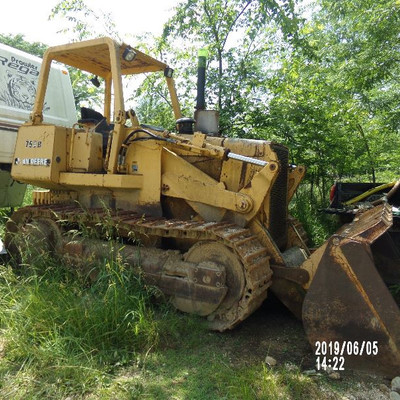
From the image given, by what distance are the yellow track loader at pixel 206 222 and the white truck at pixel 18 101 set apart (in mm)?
1471

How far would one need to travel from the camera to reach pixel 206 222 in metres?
3.63

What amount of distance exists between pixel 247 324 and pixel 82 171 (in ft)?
7.73

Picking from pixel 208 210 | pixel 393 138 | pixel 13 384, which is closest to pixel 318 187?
pixel 393 138

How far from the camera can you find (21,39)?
16406mm

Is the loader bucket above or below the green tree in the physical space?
below

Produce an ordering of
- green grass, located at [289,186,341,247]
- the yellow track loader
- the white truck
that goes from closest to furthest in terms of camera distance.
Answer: the yellow track loader
the white truck
green grass, located at [289,186,341,247]

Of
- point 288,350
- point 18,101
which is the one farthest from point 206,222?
point 18,101

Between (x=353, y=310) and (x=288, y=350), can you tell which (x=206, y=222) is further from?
(x=353, y=310)

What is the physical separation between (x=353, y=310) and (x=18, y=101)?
554 centimetres

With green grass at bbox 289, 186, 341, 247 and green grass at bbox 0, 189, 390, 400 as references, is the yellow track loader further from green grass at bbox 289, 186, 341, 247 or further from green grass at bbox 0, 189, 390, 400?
green grass at bbox 289, 186, 341, 247

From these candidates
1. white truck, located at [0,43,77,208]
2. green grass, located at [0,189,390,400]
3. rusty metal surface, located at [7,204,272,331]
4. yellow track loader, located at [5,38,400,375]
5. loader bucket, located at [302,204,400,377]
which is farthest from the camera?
white truck, located at [0,43,77,208]

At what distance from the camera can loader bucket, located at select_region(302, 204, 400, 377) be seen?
8.52 feet

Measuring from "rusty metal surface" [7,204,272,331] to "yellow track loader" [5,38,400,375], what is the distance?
12mm

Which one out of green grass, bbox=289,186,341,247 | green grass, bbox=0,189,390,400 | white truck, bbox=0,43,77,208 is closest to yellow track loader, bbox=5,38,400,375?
green grass, bbox=0,189,390,400
